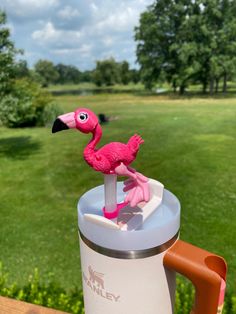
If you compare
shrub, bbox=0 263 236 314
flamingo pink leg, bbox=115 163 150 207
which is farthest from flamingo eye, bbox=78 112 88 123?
shrub, bbox=0 263 236 314

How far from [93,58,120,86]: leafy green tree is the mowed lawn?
1904 inches

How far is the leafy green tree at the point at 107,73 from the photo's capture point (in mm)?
58719

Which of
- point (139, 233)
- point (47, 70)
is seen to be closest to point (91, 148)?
point (139, 233)

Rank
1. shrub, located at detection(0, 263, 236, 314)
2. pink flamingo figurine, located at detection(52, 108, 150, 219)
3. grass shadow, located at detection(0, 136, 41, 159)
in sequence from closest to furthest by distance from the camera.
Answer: pink flamingo figurine, located at detection(52, 108, 150, 219), shrub, located at detection(0, 263, 236, 314), grass shadow, located at detection(0, 136, 41, 159)

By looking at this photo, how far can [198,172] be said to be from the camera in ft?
23.2

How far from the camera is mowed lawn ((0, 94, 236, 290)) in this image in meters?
4.28

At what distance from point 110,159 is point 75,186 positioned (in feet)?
18.5

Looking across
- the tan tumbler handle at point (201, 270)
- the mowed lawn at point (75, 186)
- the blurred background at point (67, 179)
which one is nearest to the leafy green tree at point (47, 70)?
the blurred background at point (67, 179)

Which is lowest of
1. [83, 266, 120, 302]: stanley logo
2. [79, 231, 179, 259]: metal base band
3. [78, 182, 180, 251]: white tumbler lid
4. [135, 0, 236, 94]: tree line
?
[83, 266, 120, 302]: stanley logo

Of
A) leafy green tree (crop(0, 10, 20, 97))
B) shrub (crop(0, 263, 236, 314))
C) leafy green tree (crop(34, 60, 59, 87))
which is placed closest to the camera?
shrub (crop(0, 263, 236, 314))

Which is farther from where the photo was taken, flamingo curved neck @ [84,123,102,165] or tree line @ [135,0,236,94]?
tree line @ [135,0,236,94]

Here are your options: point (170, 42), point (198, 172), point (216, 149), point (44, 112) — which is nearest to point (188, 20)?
point (170, 42)

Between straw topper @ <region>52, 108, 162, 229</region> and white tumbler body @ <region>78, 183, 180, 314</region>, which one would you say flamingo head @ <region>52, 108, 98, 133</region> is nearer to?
straw topper @ <region>52, 108, 162, 229</region>

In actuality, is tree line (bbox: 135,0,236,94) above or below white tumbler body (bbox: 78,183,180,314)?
above
